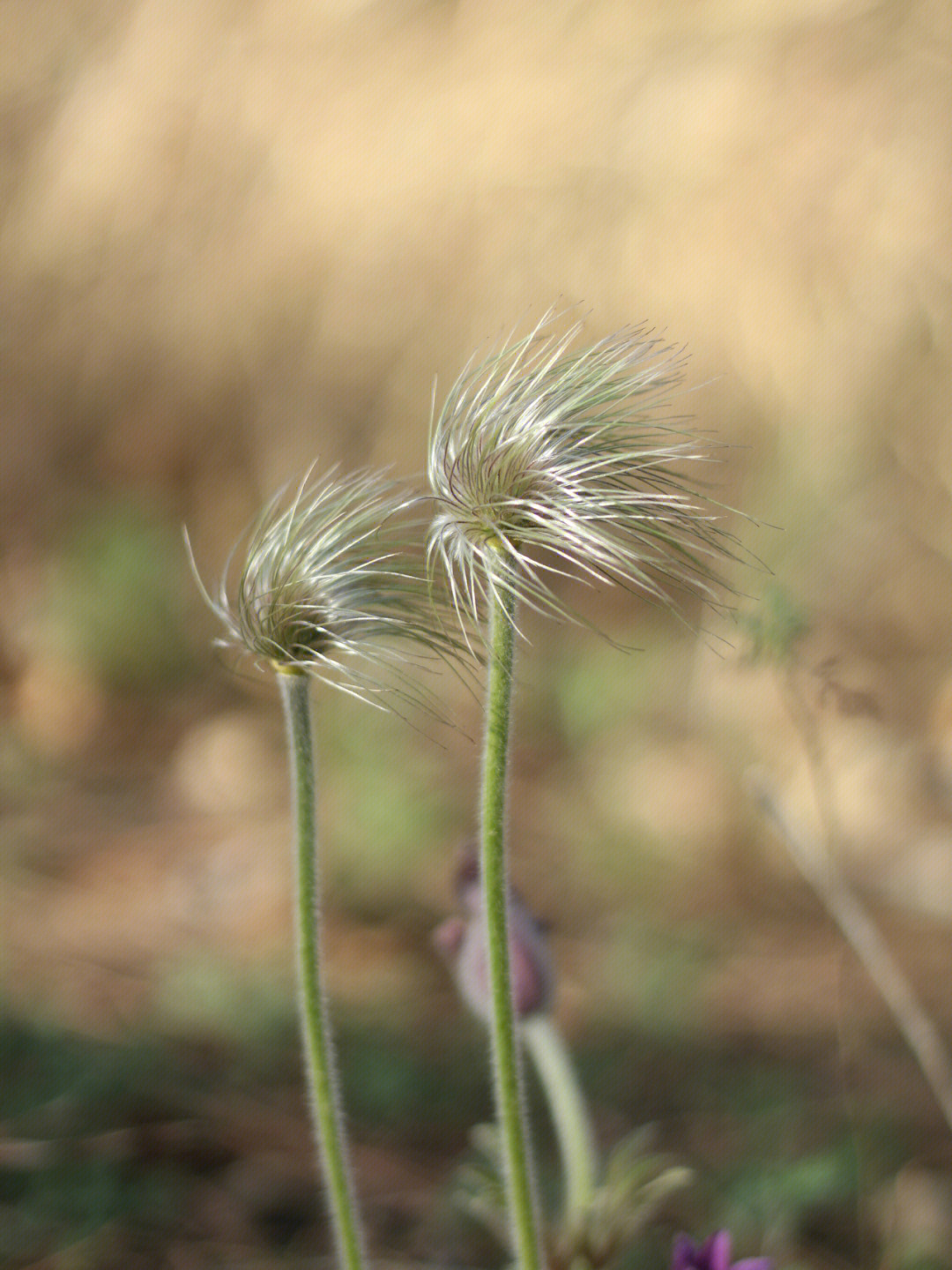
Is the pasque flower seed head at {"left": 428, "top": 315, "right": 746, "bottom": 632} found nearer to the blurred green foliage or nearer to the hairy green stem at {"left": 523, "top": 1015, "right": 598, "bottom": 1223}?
the hairy green stem at {"left": 523, "top": 1015, "right": 598, "bottom": 1223}

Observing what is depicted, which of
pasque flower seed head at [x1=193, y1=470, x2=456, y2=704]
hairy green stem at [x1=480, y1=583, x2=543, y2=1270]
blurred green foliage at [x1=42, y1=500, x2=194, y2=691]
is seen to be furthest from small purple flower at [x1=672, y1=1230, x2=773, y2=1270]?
blurred green foliage at [x1=42, y1=500, x2=194, y2=691]

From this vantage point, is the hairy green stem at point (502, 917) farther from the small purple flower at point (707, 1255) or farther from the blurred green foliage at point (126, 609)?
the blurred green foliage at point (126, 609)

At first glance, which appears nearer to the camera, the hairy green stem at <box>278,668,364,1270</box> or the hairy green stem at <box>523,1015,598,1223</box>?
the hairy green stem at <box>278,668,364,1270</box>

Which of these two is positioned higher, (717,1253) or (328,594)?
(328,594)

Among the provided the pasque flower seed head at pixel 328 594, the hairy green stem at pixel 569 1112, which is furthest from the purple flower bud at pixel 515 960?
the pasque flower seed head at pixel 328 594

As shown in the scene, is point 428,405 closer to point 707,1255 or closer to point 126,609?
point 126,609

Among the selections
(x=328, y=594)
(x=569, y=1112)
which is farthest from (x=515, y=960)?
(x=328, y=594)
